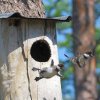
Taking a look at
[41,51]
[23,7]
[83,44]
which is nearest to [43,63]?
[41,51]

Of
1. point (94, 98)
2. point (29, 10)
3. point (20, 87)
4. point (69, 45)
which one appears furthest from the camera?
point (69, 45)

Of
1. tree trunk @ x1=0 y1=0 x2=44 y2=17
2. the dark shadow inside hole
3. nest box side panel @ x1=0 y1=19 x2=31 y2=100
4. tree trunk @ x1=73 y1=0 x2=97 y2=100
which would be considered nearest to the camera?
nest box side panel @ x1=0 y1=19 x2=31 y2=100

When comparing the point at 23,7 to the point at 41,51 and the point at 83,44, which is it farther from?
the point at 83,44

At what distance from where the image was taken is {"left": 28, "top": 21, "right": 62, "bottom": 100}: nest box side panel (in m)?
4.50

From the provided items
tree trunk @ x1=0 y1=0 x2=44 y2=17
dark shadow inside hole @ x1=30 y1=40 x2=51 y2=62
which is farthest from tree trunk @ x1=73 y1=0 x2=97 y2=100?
dark shadow inside hole @ x1=30 y1=40 x2=51 y2=62

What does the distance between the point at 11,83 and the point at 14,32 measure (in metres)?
0.41

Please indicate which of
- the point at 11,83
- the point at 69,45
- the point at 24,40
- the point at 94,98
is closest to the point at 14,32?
the point at 24,40

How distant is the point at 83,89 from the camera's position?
404 inches

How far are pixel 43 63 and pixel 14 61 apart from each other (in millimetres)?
243

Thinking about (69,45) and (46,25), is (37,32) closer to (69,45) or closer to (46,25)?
(46,25)

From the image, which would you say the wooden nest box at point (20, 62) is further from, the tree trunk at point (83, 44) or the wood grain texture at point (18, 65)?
the tree trunk at point (83, 44)

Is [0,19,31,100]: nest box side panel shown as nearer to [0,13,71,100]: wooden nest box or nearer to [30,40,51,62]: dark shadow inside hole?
[0,13,71,100]: wooden nest box

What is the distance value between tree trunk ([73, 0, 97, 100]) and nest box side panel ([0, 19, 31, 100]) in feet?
18.2

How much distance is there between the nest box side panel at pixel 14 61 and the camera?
4.47 meters
